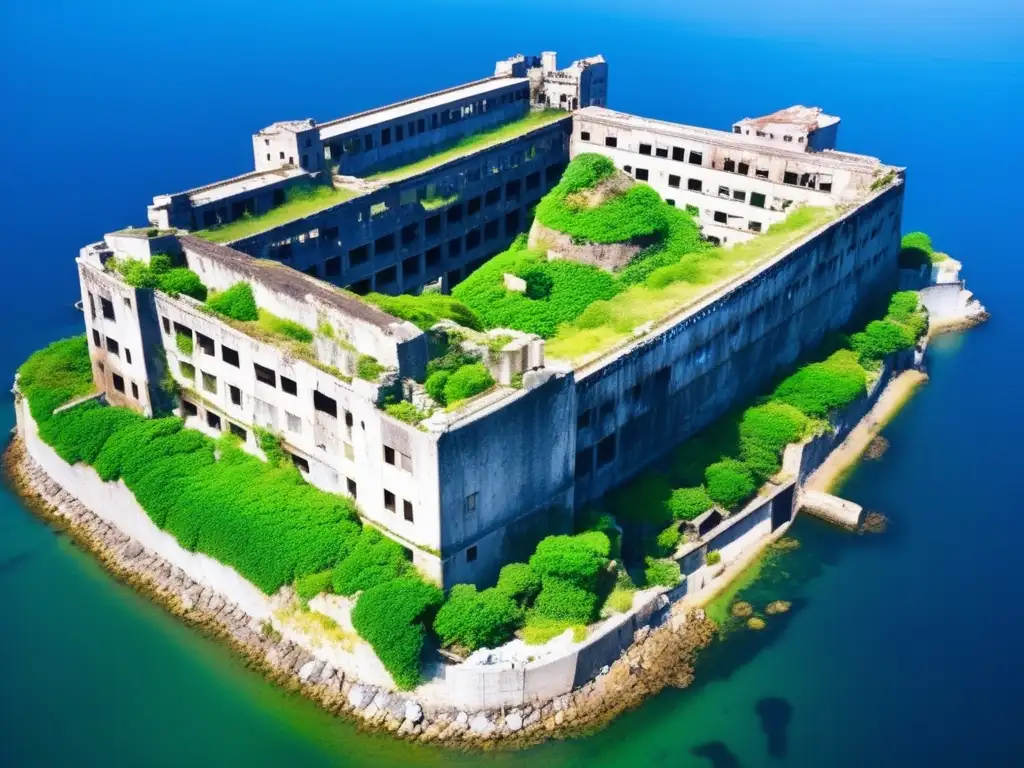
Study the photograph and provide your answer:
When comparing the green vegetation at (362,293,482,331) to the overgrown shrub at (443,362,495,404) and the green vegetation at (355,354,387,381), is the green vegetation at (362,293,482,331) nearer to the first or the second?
the green vegetation at (355,354,387,381)

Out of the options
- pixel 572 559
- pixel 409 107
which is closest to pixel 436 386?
pixel 572 559

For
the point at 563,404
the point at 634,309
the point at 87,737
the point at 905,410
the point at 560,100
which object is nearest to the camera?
the point at 87,737

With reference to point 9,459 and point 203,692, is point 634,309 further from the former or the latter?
point 9,459

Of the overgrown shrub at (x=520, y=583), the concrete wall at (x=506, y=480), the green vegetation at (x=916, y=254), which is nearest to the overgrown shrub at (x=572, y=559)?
the overgrown shrub at (x=520, y=583)

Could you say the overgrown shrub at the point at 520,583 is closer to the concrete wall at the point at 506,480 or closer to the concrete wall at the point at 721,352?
the concrete wall at the point at 506,480

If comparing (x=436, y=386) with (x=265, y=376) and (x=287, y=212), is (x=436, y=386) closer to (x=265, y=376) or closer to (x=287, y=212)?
(x=265, y=376)

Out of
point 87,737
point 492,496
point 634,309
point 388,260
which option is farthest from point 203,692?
point 388,260
